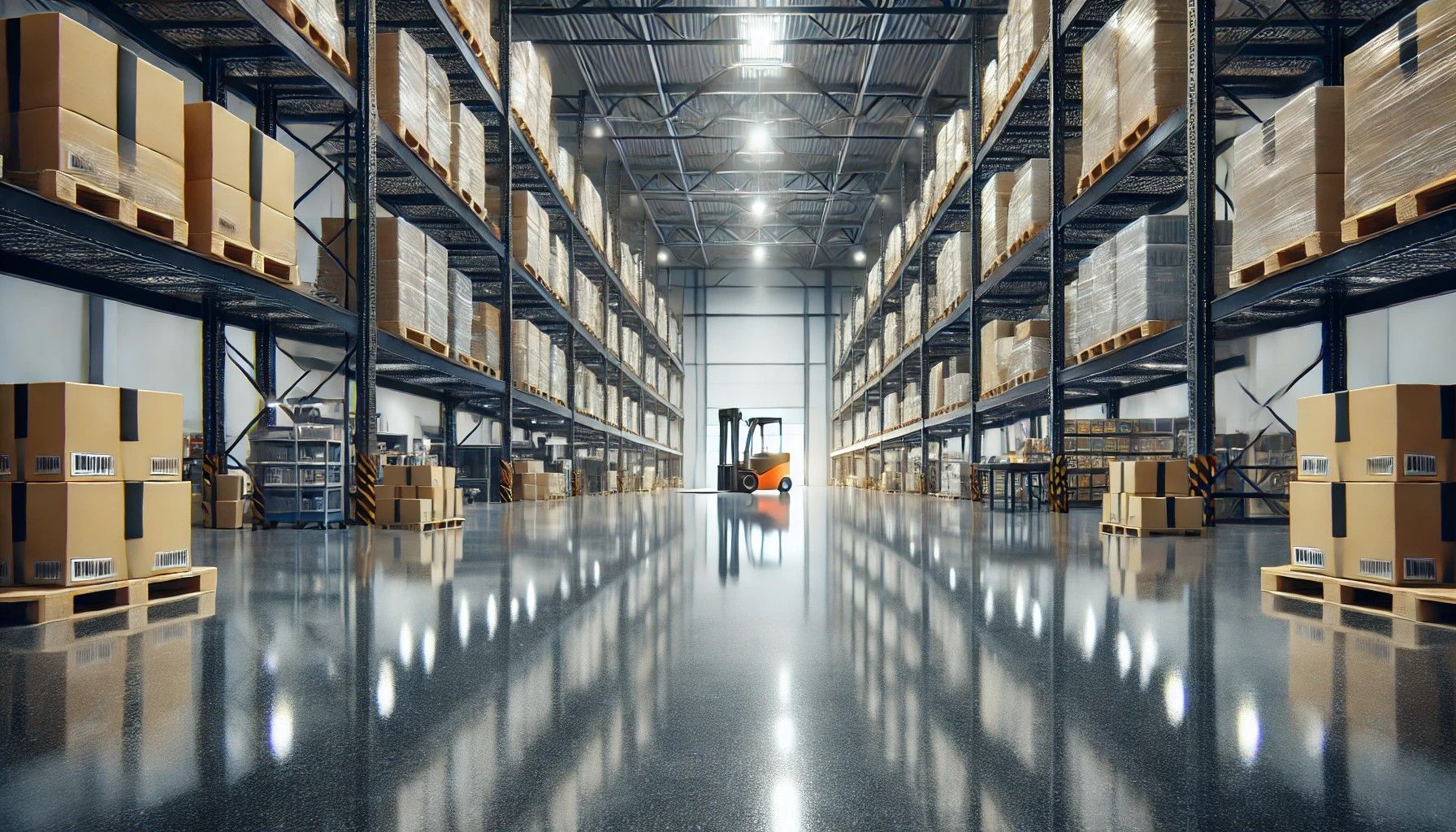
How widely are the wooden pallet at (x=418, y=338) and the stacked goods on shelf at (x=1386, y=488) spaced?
729cm

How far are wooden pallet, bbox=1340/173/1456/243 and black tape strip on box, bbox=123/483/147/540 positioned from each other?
6.29m

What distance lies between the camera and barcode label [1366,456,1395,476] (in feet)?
10.9

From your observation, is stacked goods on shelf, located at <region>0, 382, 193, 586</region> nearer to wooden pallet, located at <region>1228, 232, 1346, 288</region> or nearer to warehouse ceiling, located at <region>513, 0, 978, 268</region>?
wooden pallet, located at <region>1228, 232, 1346, 288</region>

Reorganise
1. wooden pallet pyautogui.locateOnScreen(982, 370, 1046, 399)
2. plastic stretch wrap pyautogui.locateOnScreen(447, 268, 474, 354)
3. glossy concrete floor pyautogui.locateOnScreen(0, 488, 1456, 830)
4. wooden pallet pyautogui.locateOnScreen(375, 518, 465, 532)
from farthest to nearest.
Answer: wooden pallet pyautogui.locateOnScreen(982, 370, 1046, 399), plastic stretch wrap pyautogui.locateOnScreen(447, 268, 474, 354), wooden pallet pyautogui.locateOnScreen(375, 518, 465, 532), glossy concrete floor pyautogui.locateOnScreen(0, 488, 1456, 830)

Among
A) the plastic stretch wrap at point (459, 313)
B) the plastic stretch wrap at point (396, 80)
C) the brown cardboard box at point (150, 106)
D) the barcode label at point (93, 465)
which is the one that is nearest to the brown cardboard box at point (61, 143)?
the brown cardboard box at point (150, 106)

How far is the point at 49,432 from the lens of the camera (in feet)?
10.4

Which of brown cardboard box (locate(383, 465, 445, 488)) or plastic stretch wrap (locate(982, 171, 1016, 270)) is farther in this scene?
plastic stretch wrap (locate(982, 171, 1016, 270))

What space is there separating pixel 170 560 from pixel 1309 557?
4.72m

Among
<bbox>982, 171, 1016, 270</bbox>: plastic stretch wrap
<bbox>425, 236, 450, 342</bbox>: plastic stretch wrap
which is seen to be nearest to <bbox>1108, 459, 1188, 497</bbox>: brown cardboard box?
<bbox>982, 171, 1016, 270</bbox>: plastic stretch wrap

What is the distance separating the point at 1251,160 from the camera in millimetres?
6277

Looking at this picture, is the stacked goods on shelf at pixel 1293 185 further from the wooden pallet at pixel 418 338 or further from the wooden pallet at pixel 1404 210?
the wooden pallet at pixel 418 338

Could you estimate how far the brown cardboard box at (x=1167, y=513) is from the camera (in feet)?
21.6

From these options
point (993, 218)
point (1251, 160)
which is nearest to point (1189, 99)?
point (1251, 160)

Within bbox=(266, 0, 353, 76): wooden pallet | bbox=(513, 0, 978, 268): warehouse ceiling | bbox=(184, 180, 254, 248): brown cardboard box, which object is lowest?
bbox=(184, 180, 254, 248): brown cardboard box
